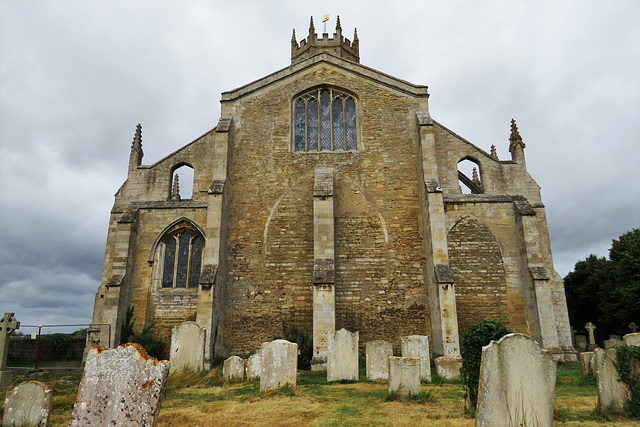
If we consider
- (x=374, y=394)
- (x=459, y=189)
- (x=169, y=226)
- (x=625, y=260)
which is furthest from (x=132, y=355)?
(x=625, y=260)

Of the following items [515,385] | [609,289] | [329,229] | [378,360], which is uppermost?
[329,229]

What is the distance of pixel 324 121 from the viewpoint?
17.9m

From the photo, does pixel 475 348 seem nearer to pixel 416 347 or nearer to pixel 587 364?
pixel 416 347

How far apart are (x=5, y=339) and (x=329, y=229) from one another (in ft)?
32.3

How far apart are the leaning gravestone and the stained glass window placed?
477 inches

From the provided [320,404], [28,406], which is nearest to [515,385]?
[320,404]

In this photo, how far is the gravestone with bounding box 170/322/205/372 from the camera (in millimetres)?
10703

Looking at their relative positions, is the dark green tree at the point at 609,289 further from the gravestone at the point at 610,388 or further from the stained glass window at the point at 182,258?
the stained glass window at the point at 182,258

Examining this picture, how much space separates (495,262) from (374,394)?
30.0ft

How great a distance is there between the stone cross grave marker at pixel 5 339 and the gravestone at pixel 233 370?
17.4 feet

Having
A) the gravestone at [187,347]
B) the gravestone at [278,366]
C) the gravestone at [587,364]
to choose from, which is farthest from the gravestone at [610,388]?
the gravestone at [187,347]

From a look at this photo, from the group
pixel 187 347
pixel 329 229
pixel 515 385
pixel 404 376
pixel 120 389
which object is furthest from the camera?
pixel 329 229

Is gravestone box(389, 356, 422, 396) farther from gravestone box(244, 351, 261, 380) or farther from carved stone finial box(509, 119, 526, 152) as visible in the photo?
Answer: carved stone finial box(509, 119, 526, 152)

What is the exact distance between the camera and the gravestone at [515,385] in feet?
15.5
